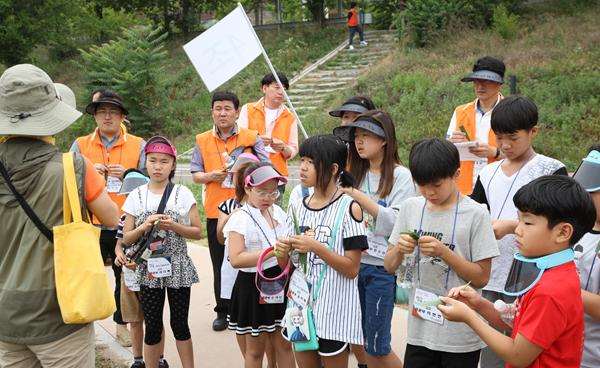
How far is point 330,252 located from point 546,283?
4.10 ft

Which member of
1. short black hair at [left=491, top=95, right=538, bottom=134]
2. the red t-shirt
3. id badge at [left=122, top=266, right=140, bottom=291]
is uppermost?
short black hair at [left=491, top=95, right=538, bottom=134]

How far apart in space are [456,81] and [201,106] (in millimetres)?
9985

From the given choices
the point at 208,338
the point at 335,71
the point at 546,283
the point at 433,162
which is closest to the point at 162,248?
the point at 208,338

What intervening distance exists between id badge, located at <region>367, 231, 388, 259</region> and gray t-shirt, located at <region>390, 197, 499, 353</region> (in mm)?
747

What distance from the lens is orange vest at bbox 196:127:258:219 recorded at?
526 centimetres

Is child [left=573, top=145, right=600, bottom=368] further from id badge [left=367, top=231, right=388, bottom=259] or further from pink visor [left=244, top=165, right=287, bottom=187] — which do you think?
pink visor [left=244, top=165, right=287, bottom=187]

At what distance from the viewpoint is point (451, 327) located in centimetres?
301

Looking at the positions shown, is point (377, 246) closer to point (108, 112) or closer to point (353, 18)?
point (108, 112)

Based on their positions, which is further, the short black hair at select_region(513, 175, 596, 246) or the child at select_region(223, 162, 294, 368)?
the child at select_region(223, 162, 294, 368)

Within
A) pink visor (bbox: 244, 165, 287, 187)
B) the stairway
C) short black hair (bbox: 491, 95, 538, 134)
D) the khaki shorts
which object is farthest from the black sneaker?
the stairway

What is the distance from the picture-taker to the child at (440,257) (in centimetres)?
298

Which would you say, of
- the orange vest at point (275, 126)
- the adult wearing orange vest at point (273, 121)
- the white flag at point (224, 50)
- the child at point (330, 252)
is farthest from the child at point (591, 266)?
the white flag at point (224, 50)

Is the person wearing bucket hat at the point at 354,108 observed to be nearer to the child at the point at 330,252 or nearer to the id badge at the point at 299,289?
the child at the point at 330,252

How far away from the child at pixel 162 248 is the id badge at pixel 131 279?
0.31ft
